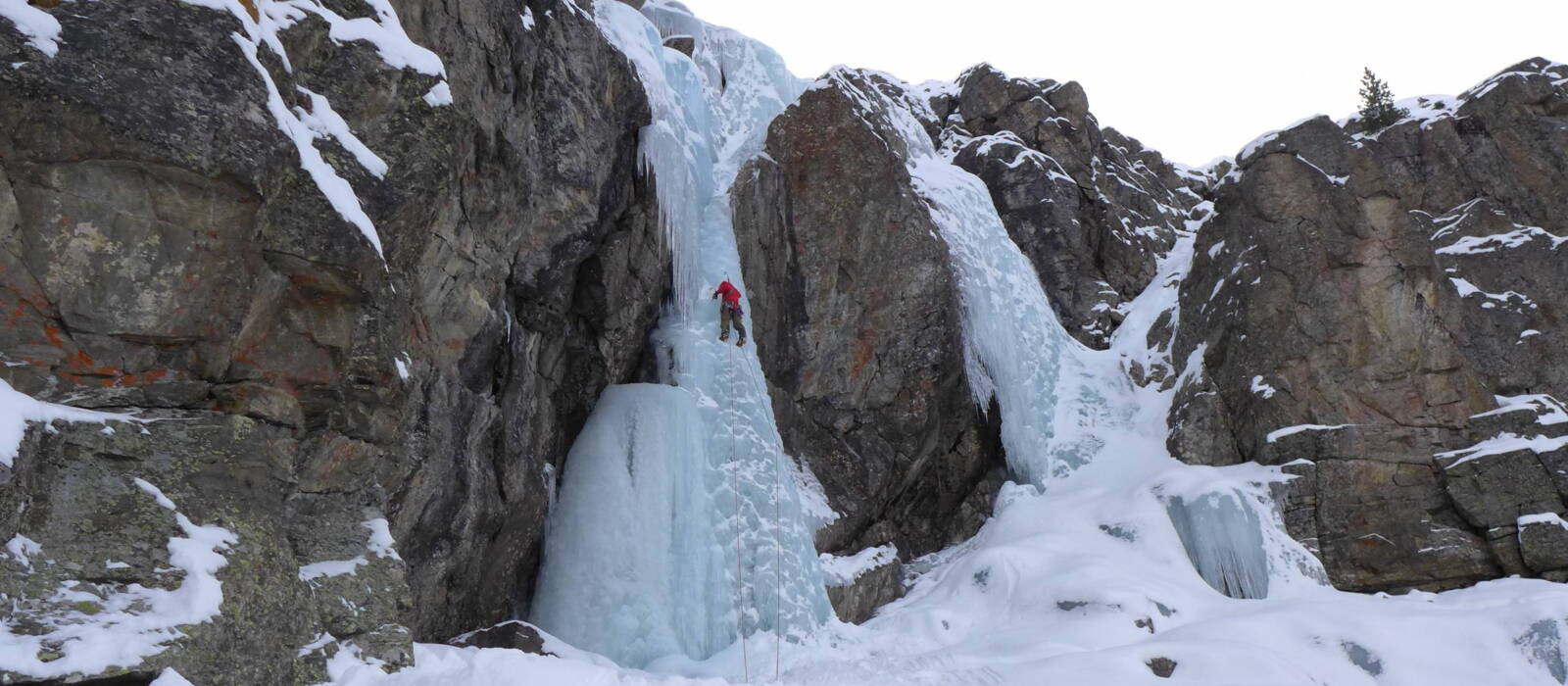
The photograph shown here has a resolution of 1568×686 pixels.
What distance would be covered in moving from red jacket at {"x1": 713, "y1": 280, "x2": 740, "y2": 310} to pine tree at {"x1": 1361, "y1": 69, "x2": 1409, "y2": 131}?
1709cm

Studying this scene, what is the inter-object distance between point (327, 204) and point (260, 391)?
59.7 inches

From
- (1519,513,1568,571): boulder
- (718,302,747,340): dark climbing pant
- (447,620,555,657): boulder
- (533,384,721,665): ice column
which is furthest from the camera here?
(718,302,747,340): dark climbing pant

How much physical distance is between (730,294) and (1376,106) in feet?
60.8

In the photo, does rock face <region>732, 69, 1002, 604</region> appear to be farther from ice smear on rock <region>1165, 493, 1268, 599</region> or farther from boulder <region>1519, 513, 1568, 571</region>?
boulder <region>1519, 513, 1568, 571</region>

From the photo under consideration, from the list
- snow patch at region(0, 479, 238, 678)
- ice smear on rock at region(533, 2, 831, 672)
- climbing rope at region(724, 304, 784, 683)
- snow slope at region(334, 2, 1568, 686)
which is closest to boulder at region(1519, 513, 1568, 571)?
snow slope at region(334, 2, 1568, 686)

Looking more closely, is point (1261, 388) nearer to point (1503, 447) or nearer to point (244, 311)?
point (1503, 447)

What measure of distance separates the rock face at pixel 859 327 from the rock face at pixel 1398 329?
15.7 ft

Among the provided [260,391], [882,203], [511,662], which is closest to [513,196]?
[260,391]

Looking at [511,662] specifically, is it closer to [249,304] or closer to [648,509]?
[249,304]

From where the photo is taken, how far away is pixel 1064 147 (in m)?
26.8

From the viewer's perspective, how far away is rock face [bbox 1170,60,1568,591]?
15.9 meters

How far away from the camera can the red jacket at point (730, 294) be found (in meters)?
15.4

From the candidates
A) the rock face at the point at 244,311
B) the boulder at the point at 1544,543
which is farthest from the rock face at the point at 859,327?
the boulder at the point at 1544,543

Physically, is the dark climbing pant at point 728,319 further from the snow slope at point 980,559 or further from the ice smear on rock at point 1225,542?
the ice smear on rock at point 1225,542
